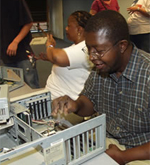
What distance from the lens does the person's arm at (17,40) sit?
1929 mm

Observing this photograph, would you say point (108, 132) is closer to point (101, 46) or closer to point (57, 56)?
point (101, 46)

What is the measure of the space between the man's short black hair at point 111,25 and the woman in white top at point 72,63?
0.45 metres

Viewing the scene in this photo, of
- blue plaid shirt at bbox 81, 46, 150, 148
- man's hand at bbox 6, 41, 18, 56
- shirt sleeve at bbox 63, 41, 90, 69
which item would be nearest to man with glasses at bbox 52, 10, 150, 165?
blue plaid shirt at bbox 81, 46, 150, 148

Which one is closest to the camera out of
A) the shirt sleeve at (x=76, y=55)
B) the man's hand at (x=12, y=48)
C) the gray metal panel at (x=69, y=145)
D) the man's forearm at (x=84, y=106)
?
the gray metal panel at (x=69, y=145)

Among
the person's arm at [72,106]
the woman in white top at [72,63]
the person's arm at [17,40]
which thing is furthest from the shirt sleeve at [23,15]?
the person's arm at [72,106]

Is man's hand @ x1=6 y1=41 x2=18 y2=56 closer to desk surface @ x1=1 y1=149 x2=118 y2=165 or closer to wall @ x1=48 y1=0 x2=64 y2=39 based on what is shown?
desk surface @ x1=1 y1=149 x2=118 y2=165

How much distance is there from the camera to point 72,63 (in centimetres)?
135

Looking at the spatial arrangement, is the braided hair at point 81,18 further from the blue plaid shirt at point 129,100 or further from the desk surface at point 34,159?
the desk surface at point 34,159

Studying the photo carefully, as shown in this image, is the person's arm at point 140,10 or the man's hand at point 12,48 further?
the person's arm at point 140,10

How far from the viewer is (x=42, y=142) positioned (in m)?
0.58

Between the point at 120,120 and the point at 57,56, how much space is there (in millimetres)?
604

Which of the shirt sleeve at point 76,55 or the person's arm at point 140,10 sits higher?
the person's arm at point 140,10

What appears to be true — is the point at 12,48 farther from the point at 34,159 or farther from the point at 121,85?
the point at 34,159

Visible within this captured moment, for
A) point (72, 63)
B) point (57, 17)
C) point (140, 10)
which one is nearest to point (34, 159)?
point (72, 63)
